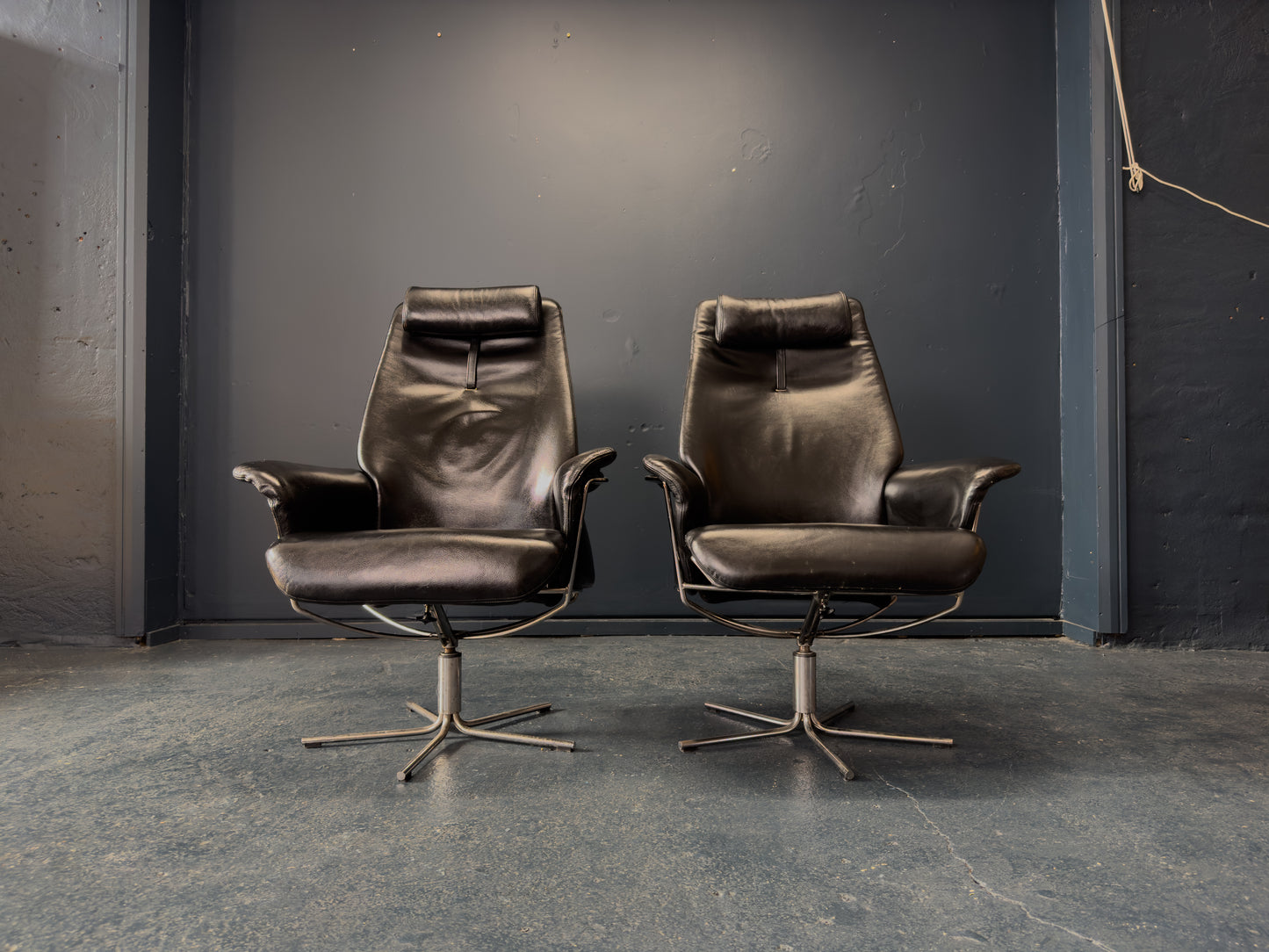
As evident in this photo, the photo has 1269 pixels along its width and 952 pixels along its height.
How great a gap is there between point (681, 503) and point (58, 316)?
252 cm

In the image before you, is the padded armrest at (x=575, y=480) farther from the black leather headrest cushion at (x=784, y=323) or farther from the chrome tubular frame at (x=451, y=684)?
the black leather headrest cushion at (x=784, y=323)

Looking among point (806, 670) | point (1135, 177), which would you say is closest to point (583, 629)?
point (806, 670)

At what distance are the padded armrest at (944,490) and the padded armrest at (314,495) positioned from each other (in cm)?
130

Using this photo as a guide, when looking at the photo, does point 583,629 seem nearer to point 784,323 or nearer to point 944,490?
point 784,323

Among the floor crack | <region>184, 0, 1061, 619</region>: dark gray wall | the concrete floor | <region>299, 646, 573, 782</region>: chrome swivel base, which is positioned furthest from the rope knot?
<region>299, 646, 573, 782</region>: chrome swivel base

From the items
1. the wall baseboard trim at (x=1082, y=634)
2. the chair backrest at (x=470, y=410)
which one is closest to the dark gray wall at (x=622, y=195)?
the wall baseboard trim at (x=1082, y=634)

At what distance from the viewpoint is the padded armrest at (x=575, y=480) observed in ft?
4.80

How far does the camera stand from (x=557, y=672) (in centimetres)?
213

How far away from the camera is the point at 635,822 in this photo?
117cm

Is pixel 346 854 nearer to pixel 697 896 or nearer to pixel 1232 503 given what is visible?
pixel 697 896

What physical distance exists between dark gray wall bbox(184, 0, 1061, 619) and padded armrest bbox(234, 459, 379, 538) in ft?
3.45

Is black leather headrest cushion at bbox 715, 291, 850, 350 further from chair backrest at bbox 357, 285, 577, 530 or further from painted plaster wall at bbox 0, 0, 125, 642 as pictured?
painted plaster wall at bbox 0, 0, 125, 642

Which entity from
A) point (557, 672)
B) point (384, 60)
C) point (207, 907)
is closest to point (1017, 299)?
point (557, 672)

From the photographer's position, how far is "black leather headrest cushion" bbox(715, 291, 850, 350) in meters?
1.89
